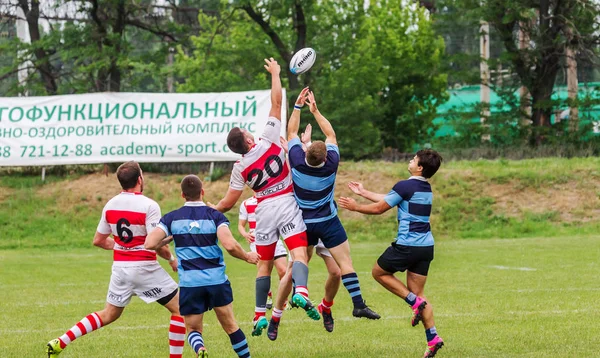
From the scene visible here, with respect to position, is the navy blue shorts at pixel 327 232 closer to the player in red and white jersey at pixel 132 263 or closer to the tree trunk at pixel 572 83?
the player in red and white jersey at pixel 132 263

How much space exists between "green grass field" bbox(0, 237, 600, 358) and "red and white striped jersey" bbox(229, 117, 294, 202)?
159 centimetres

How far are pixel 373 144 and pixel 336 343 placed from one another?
26513 mm

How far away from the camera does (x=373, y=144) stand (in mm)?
35625

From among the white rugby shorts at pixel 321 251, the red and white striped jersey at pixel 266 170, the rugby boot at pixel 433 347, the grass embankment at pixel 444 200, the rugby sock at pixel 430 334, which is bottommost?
the grass embankment at pixel 444 200

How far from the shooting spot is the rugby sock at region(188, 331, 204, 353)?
747 centimetres

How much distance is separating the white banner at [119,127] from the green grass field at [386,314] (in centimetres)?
697

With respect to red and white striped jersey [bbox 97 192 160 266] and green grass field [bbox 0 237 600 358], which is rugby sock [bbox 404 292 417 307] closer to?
green grass field [bbox 0 237 600 358]

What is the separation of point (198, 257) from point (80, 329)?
4.86ft

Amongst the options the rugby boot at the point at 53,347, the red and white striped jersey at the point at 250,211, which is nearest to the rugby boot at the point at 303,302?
the rugby boot at the point at 53,347

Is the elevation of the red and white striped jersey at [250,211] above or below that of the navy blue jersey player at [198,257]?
below

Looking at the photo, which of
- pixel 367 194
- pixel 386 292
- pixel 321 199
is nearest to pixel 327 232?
pixel 321 199

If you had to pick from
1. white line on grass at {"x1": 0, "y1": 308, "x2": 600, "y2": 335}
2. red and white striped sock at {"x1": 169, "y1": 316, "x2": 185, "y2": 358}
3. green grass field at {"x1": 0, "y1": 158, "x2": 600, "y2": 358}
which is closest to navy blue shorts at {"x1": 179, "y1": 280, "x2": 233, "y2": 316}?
red and white striped sock at {"x1": 169, "y1": 316, "x2": 185, "y2": 358}

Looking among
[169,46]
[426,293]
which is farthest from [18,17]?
[426,293]

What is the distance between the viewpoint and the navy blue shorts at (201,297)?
24.8ft
